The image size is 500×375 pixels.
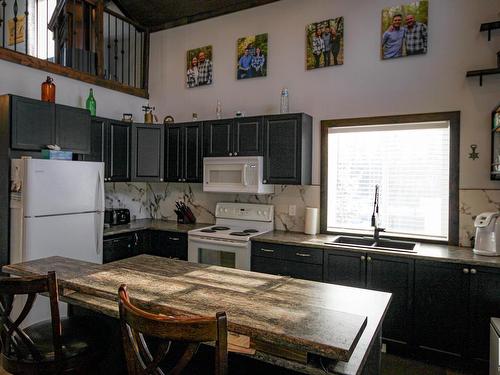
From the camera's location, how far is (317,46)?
388cm

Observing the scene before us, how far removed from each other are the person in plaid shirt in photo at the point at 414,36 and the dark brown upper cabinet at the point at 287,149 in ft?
3.83

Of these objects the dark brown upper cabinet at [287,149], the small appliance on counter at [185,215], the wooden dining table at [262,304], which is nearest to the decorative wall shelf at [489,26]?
the dark brown upper cabinet at [287,149]

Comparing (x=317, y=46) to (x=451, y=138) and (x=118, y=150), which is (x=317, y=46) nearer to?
(x=451, y=138)

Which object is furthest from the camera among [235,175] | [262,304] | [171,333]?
[235,175]

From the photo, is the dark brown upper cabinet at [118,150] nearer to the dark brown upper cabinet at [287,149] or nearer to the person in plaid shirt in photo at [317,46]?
the dark brown upper cabinet at [287,149]

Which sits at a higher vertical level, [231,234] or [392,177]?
[392,177]

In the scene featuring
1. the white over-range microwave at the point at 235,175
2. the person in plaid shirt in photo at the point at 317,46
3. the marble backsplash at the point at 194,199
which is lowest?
the marble backsplash at the point at 194,199

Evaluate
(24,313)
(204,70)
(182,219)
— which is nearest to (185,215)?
(182,219)

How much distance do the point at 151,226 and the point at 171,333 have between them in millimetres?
3407

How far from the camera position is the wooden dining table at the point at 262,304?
1212mm

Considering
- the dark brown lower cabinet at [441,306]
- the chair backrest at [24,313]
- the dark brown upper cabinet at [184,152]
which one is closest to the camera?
the chair backrest at [24,313]

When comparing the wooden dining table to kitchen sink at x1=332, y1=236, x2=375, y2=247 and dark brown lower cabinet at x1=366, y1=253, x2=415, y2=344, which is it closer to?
dark brown lower cabinet at x1=366, y1=253, x2=415, y2=344

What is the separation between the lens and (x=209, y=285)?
1.80 metres

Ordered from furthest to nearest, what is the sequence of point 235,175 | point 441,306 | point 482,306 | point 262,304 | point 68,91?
point 68,91
point 235,175
point 441,306
point 482,306
point 262,304
